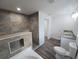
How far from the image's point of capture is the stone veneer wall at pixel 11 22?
7.70 ft

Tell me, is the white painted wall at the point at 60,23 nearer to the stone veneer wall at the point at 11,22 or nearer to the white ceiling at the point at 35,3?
the white ceiling at the point at 35,3

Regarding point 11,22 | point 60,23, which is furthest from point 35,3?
point 60,23

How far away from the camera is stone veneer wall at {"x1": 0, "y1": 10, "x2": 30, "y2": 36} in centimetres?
235

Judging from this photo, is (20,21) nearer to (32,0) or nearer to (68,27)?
(32,0)

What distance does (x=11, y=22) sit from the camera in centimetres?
269

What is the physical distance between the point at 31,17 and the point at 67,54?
123 inches

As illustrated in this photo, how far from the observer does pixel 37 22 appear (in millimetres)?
3174

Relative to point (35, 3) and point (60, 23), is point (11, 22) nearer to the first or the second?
point (35, 3)

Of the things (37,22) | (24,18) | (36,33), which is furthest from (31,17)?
(36,33)

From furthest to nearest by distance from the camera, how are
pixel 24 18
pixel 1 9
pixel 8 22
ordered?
pixel 24 18
pixel 8 22
pixel 1 9

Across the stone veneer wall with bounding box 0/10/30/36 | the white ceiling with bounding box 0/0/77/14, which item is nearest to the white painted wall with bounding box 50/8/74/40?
the white ceiling with bounding box 0/0/77/14

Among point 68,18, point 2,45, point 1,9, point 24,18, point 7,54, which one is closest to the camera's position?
point 2,45

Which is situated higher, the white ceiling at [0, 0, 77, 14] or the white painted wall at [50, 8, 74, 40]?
the white ceiling at [0, 0, 77, 14]

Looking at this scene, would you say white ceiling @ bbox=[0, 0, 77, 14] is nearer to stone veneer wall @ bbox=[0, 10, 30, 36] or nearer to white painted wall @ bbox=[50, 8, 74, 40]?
stone veneer wall @ bbox=[0, 10, 30, 36]
